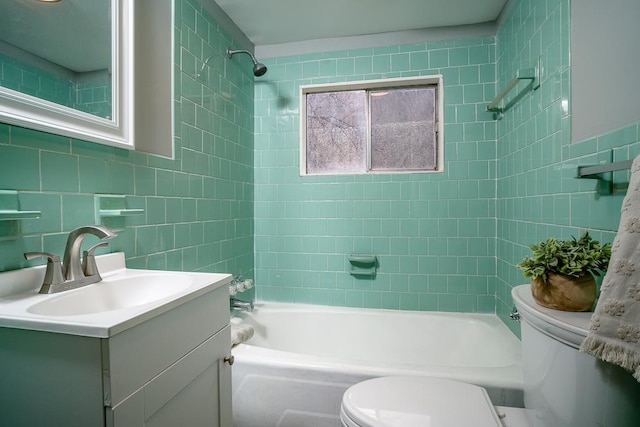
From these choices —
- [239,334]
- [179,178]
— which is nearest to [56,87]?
[179,178]

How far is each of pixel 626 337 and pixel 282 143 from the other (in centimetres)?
215

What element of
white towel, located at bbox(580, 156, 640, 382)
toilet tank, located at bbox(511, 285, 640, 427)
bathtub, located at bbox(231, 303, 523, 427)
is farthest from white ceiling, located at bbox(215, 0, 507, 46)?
bathtub, located at bbox(231, 303, 523, 427)

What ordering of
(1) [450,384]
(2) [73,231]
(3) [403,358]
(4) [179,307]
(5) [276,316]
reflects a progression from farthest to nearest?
(5) [276,316], (3) [403,358], (1) [450,384], (2) [73,231], (4) [179,307]

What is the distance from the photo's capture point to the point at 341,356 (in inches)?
82.4

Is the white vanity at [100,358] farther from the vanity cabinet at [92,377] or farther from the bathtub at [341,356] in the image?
the bathtub at [341,356]

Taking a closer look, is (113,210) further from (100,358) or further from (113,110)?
(100,358)

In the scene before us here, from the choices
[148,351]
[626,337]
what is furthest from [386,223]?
[148,351]

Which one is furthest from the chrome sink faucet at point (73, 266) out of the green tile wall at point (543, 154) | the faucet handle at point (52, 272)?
the green tile wall at point (543, 154)

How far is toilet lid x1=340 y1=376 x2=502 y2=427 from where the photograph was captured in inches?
35.7

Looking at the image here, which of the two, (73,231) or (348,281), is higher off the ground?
(73,231)

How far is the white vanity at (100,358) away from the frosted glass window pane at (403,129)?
1.71 metres

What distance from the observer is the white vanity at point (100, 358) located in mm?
617

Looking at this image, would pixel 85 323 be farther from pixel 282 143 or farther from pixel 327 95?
pixel 327 95

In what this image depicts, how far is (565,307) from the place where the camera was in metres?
0.79
